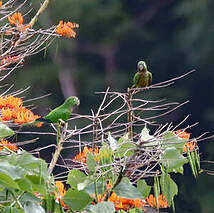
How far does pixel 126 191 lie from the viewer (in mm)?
1451

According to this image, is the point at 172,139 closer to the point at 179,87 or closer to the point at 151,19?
the point at 179,87

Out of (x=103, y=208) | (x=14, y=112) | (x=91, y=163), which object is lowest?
(x=103, y=208)

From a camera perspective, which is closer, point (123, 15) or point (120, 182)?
point (120, 182)

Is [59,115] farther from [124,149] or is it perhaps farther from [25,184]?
[25,184]

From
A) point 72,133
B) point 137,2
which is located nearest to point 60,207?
point 72,133

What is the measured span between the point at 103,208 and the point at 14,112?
1.68ft

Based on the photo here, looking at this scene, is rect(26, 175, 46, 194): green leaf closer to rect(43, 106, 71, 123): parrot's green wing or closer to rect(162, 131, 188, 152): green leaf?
rect(162, 131, 188, 152): green leaf

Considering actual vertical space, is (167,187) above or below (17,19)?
below

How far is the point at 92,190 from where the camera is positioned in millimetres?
1426

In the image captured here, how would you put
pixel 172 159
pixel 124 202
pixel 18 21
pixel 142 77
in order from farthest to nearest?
pixel 142 77 → pixel 18 21 → pixel 124 202 → pixel 172 159

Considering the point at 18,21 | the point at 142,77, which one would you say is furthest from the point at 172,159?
the point at 142,77

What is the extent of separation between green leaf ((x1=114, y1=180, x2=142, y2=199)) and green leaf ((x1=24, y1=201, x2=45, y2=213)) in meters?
0.20

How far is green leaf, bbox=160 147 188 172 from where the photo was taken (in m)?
1.48

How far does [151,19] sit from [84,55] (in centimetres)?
156
